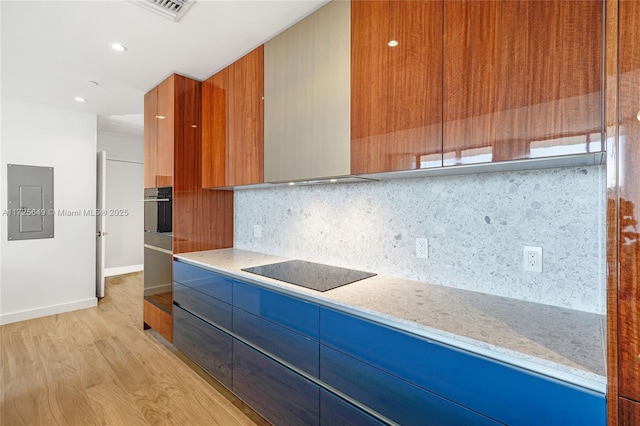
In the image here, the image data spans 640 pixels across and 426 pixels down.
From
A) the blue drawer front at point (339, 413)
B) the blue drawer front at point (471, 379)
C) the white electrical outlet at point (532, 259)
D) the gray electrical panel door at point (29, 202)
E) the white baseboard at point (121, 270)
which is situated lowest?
the white baseboard at point (121, 270)

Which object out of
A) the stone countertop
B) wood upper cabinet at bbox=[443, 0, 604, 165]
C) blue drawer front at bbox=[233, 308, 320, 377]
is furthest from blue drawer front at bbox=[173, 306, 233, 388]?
wood upper cabinet at bbox=[443, 0, 604, 165]

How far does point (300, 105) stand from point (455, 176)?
1002 millimetres

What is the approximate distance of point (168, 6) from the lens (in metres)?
1.84

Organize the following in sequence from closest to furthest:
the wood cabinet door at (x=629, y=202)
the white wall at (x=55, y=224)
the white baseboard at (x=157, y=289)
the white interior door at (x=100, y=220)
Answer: the wood cabinet door at (x=629, y=202) < the white baseboard at (x=157, y=289) < the white wall at (x=55, y=224) < the white interior door at (x=100, y=220)

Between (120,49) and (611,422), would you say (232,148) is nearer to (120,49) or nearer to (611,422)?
(120,49)

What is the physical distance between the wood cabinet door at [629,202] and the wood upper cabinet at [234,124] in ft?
6.06

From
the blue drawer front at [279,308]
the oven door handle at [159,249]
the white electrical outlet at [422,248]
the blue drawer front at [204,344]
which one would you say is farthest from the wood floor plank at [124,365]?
the white electrical outlet at [422,248]

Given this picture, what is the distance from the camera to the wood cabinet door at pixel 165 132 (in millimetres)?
2738

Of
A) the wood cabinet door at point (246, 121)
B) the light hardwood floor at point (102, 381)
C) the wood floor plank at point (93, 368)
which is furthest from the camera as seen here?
the wood floor plank at point (93, 368)

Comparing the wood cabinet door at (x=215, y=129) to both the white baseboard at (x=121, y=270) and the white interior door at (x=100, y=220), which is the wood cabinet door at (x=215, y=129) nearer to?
the white interior door at (x=100, y=220)

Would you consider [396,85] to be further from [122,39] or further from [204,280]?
[122,39]

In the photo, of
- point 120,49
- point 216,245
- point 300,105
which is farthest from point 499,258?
point 120,49

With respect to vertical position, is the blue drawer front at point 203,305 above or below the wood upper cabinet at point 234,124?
below

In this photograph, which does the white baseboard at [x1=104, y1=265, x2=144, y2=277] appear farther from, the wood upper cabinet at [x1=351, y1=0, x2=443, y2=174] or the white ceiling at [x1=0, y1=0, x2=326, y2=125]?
the wood upper cabinet at [x1=351, y1=0, x2=443, y2=174]
